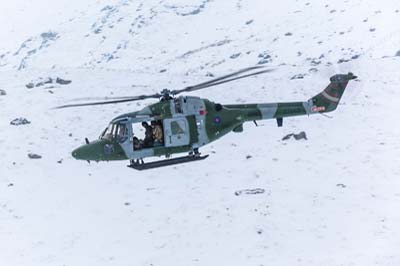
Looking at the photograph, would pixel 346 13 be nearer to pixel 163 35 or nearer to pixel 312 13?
pixel 312 13

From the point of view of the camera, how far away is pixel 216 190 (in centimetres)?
2552

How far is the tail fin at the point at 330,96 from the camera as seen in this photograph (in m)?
22.1

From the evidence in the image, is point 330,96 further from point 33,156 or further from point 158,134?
point 33,156

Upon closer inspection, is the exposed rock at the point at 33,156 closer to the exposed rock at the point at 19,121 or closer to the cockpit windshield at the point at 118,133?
the exposed rock at the point at 19,121

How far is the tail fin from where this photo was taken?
22094 millimetres

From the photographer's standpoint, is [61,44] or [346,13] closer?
[346,13]

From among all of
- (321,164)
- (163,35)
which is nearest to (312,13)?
(163,35)

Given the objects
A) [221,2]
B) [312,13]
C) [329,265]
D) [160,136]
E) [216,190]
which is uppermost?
[221,2]

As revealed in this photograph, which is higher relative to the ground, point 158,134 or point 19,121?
point 19,121

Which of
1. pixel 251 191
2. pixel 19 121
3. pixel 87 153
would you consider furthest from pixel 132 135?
pixel 19 121

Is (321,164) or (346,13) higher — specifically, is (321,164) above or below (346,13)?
below

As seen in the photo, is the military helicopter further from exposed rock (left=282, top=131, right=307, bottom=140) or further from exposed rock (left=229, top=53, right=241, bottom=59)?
exposed rock (left=229, top=53, right=241, bottom=59)

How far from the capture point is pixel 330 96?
2242 cm

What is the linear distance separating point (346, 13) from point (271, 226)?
3161 inches
